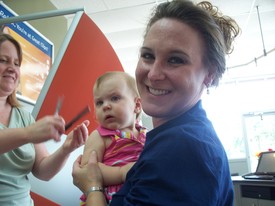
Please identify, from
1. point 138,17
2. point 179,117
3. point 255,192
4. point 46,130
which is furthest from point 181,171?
point 138,17

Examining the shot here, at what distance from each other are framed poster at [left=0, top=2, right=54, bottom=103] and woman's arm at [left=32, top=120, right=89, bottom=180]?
1.11 metres

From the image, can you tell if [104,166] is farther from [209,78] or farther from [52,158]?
[209,78]

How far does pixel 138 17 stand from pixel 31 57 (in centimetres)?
236

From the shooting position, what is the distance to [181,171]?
0.64m

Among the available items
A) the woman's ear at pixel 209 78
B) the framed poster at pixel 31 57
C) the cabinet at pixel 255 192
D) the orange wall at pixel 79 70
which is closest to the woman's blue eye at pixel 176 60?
the woman's ear at pixel 209 78

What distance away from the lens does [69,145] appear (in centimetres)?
113

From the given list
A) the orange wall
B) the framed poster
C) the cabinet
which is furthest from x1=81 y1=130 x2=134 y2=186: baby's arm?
the cabinet

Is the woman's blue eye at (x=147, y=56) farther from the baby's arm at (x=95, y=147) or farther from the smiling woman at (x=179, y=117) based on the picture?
the baby's arm at (x=95, y=147)

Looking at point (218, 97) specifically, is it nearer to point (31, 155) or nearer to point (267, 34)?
point (267, 34)

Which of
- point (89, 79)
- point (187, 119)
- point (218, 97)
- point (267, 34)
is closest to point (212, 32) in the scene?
point (187, 119)

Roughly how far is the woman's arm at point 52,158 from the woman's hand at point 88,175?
0.10 meters

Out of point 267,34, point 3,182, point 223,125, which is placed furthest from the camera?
point 223,125

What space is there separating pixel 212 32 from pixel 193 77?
0.54 ft

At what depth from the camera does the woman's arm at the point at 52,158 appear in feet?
3.68
